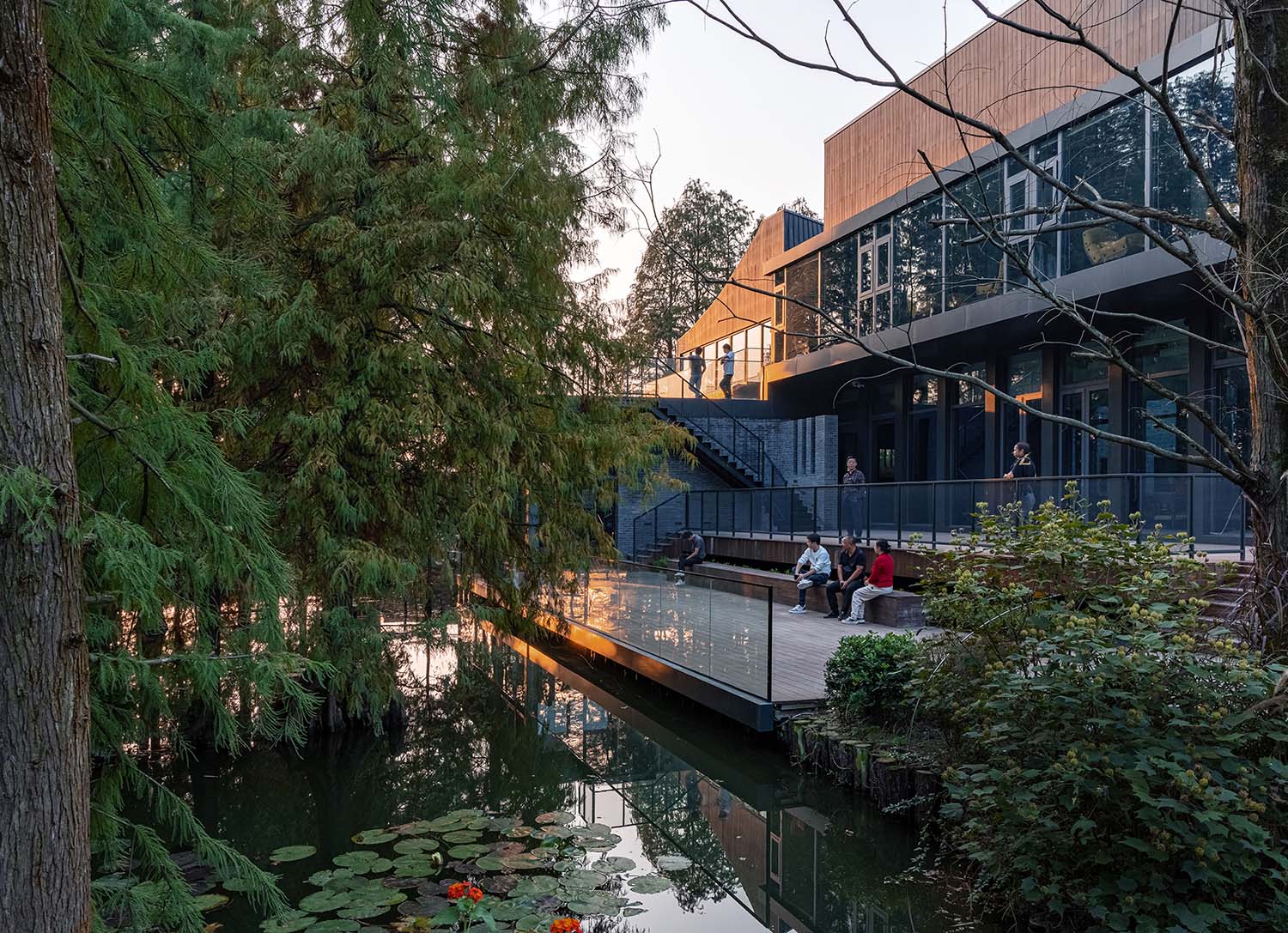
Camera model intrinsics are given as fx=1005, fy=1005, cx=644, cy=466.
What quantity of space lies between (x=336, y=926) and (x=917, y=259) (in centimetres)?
1590

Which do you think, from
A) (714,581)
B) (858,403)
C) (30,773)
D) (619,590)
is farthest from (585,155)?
(858,403)

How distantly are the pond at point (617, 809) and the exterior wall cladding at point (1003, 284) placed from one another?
13.1 ft

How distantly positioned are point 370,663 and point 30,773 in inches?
245

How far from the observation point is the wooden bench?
1359cm

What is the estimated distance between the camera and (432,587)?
10.1m

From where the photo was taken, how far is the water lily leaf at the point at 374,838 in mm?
7410

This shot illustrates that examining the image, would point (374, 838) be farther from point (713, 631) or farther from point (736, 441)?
point (736, 441)

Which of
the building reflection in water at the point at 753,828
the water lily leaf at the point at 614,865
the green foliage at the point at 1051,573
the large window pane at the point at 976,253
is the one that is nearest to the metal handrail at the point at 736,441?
the large window pane at the point at 976,253

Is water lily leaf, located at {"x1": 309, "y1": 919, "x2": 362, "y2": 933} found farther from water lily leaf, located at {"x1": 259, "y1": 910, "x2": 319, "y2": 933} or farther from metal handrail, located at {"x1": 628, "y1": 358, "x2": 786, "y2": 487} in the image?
metal handrail, located at {"x1": 628, "y1": 358, "x2": 786, "y2": 487}

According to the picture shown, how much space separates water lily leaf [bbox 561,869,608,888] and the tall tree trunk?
14.2ft

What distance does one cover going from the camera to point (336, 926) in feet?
18.6

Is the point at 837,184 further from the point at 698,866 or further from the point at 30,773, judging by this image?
the point at 30,773

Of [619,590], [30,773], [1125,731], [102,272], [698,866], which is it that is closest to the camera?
[30,773]

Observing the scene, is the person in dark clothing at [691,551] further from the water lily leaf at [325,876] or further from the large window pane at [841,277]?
the water lily leaf at [325,876]
